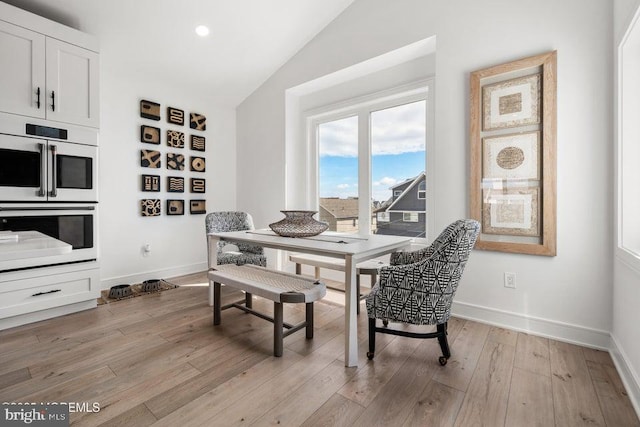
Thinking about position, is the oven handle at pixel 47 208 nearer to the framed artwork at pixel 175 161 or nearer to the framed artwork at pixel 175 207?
the framed artwork at pixel 175 207

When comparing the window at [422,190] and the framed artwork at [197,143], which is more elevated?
the framed artwork at [197,143]

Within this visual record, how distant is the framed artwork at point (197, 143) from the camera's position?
14.1ft

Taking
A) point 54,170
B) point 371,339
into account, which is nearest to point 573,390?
point 371,339

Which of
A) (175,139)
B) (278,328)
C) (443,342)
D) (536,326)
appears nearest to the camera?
(443,342)

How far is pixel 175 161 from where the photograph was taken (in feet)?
13.5

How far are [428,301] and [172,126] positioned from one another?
378 cm

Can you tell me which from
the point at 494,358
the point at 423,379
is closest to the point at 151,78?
the point at 423,379

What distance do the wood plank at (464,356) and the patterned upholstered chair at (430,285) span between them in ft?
0.28

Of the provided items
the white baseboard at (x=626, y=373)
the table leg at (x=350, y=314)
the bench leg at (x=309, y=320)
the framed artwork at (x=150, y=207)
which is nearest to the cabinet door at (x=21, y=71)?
the framed artwork at (x=150, y=207)

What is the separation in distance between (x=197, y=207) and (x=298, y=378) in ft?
10.5

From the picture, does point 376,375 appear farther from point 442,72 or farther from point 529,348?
point 442,72

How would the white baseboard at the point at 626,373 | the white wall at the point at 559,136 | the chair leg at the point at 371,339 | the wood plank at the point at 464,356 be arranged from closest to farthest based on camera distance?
the white baseboard at the point at 626,373 → the wood plank at the point at 464,356 → the chair leg at the point at 371,339 → the white wall at the point at 559,136

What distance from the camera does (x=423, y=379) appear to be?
70.9 inches

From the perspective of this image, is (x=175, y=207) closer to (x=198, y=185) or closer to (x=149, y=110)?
(x=198, y=185)
